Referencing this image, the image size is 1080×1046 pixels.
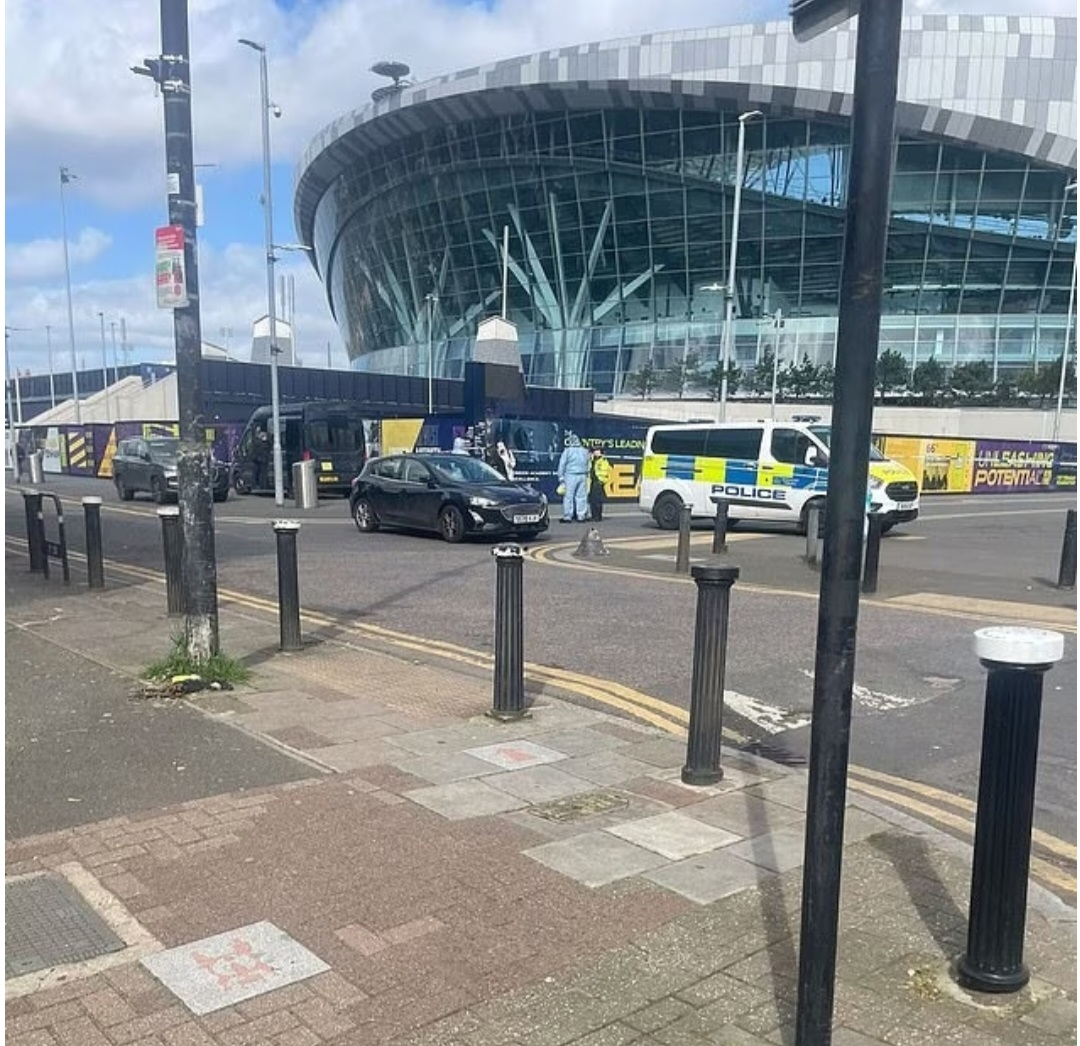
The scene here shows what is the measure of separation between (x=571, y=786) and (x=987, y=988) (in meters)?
2.26

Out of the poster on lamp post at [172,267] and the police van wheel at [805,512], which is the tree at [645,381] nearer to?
the police van wheel at [805,512]

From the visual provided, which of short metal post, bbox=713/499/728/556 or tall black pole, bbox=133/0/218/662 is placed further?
short metal post, bbox=713/499/728/556

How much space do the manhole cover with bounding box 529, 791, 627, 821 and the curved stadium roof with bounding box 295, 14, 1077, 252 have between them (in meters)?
62.6

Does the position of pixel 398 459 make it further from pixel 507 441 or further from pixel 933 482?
pixel 933 482

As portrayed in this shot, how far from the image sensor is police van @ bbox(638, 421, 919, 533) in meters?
18.4

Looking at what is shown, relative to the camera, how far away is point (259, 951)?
11.0 feet

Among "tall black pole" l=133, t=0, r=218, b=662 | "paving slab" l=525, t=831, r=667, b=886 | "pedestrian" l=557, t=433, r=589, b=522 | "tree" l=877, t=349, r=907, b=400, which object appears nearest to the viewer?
"paving slab" l=525, t=831, r=667, b=886

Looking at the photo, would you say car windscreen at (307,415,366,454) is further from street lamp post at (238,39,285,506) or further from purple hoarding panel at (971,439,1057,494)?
purple hoarding panel at (971,439,1057,494)

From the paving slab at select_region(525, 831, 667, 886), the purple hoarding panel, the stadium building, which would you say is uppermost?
the stadium building

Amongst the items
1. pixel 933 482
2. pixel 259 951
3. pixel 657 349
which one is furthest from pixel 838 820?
pixel 657 349

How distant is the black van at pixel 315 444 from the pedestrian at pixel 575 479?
9140 mm

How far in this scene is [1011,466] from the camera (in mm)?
39312

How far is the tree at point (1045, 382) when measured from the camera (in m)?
56.7

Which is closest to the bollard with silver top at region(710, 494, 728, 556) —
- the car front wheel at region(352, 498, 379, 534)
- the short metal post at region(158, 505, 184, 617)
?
the car front wheel at region(352, 498, 379, 534)
